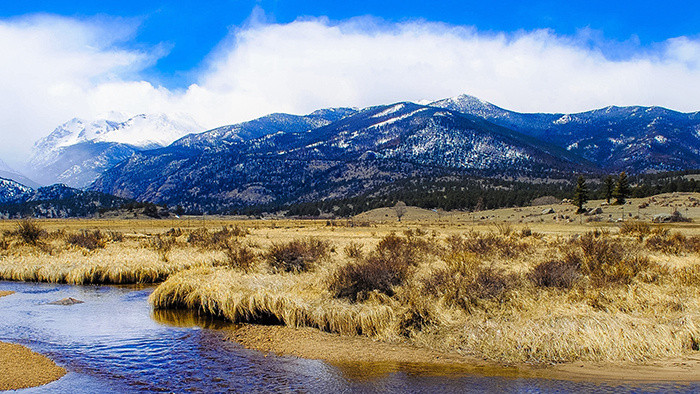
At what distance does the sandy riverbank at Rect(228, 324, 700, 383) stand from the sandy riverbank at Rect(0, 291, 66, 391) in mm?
4574

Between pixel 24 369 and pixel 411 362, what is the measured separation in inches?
366

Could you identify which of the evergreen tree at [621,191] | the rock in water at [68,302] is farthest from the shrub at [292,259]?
the evergreen tree at [621,191]

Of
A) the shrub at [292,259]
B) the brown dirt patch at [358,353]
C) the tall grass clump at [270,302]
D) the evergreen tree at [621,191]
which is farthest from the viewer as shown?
the evergreen tree at [621,191]

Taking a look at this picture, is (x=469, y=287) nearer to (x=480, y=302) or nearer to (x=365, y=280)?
(x=480, y=302)

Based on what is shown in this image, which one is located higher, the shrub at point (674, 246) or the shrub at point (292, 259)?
the shrub at point (292, 259)

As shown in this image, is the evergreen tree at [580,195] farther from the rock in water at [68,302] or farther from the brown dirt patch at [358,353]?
the rock in water at [68,302]

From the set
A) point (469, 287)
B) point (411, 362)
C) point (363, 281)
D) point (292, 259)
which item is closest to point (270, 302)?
point (363, 281)

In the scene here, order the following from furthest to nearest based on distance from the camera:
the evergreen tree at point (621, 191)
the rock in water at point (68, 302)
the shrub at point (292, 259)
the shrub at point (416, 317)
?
the evergreen tree at point (621, 191), the shrub at point (292, 259), the rock in water at point (68, 302), the shrub at point (416, 317)

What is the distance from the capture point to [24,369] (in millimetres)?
11047

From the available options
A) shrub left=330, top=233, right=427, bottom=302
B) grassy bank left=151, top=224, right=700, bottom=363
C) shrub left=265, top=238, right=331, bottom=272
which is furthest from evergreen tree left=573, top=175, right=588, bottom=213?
shrub left=330, top=233, right=427, bottom=302

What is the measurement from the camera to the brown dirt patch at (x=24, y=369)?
10289 millimetres

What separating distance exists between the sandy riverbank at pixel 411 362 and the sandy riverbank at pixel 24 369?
15.0 feet

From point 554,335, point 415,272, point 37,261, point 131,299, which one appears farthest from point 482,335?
point 37,261

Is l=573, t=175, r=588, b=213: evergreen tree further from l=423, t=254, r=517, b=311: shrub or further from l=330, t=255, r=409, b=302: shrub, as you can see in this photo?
l=330, t=255, r=409, b=302: shrub
